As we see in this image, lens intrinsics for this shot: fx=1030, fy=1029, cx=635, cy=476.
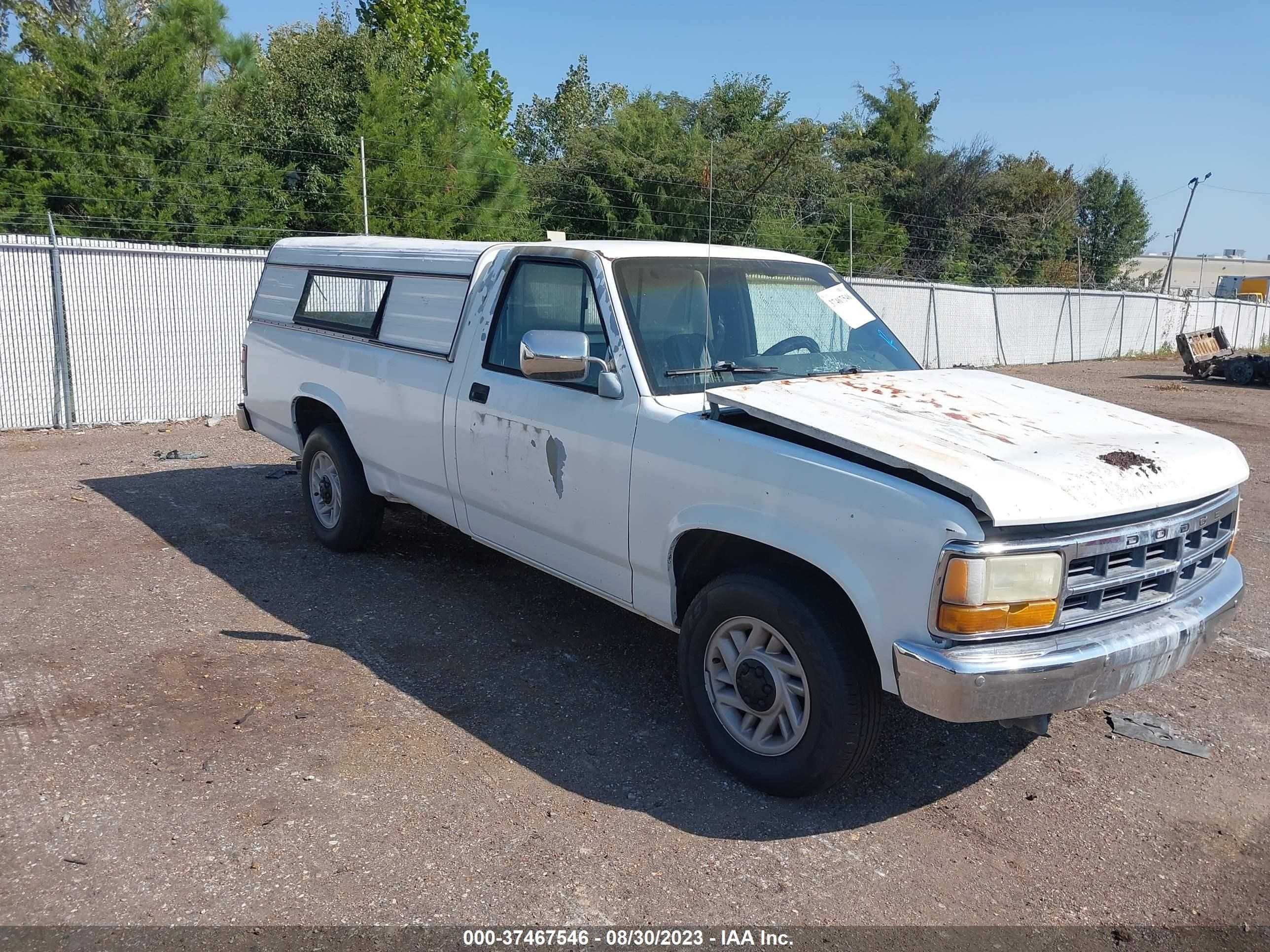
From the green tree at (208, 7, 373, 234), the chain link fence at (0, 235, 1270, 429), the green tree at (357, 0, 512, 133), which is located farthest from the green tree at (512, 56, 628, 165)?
the chain link fence at (0, 235, 1270, 429)

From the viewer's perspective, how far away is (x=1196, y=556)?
3697 mm

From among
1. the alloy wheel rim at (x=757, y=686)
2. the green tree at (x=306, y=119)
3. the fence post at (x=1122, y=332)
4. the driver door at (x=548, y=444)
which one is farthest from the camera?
the fence post at (x=1122, y=332)

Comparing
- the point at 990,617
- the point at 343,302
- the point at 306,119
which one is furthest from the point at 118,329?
the point at 306,119

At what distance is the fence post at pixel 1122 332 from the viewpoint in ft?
98.1

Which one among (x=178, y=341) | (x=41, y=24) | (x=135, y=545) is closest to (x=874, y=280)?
(x=178, y=341)

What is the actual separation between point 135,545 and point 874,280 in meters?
15.5

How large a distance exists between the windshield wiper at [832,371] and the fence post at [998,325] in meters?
20.1

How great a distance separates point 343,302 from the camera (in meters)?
6.30

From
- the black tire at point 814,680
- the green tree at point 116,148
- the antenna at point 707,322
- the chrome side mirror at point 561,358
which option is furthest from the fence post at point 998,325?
the black tire at point 814,680

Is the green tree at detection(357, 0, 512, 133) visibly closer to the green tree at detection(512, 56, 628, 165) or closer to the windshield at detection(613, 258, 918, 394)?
the green tree at detection(512, 56, 628, 165)

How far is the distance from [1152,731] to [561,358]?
2.97 meters

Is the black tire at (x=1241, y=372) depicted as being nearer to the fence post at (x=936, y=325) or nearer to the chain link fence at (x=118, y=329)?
the fence post at (x=936, y=325)

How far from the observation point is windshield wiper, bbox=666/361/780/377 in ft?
14.0

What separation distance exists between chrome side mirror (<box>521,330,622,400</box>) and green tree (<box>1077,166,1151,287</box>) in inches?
1882
